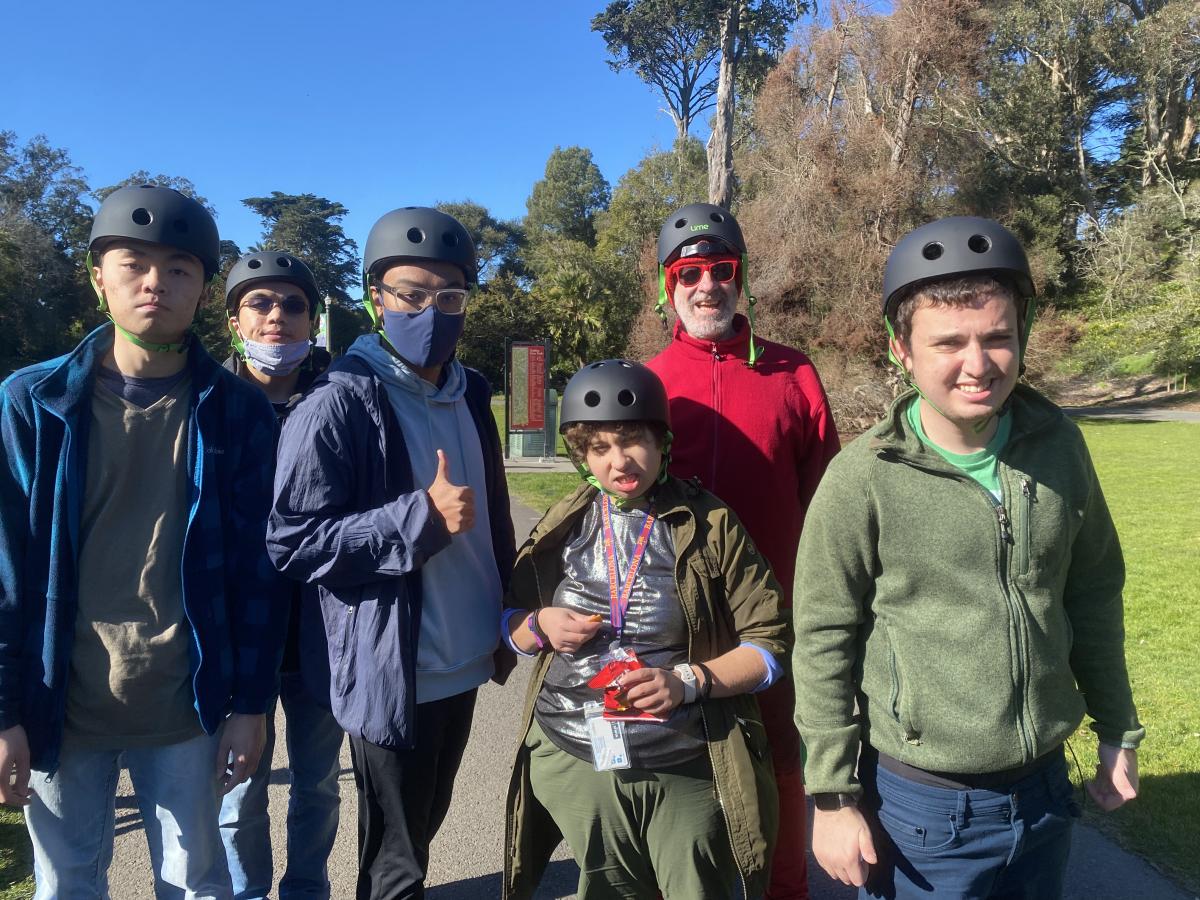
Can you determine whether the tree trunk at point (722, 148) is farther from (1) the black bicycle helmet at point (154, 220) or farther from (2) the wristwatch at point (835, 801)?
(2) the wristwatch at point (835, 801)

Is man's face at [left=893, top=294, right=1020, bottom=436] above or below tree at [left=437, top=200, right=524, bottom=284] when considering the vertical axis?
below

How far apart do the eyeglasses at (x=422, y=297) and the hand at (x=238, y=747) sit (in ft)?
4.61

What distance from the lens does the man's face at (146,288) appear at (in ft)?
7.82

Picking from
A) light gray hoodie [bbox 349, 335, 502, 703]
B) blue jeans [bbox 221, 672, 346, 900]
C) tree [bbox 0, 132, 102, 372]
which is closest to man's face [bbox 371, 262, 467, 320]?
light gray hoodie [bbox 349, 335, 502, 703]

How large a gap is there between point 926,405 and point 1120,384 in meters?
38.8

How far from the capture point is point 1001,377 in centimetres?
196

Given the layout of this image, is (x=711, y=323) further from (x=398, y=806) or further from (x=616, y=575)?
(x=398, y=806)

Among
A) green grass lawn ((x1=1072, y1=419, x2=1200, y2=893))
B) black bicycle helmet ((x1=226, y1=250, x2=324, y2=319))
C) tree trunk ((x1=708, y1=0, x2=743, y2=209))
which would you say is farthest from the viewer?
tree trunk ((x1=708, y1=0, x2=743, y2=209))

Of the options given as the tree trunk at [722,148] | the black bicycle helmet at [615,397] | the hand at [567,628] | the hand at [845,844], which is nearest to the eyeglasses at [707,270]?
the black bicycle helmet at [615,397]

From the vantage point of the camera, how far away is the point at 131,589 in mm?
2342

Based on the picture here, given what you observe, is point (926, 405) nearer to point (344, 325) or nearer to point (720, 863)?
point (720, 863)

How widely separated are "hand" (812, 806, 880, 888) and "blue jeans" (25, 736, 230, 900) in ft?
5.80

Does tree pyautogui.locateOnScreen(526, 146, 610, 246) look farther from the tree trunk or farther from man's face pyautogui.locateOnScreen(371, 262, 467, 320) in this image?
man's face pyautogui.locateOnScreen(371, 262, 467, 320)

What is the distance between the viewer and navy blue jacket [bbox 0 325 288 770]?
87.3 inches
